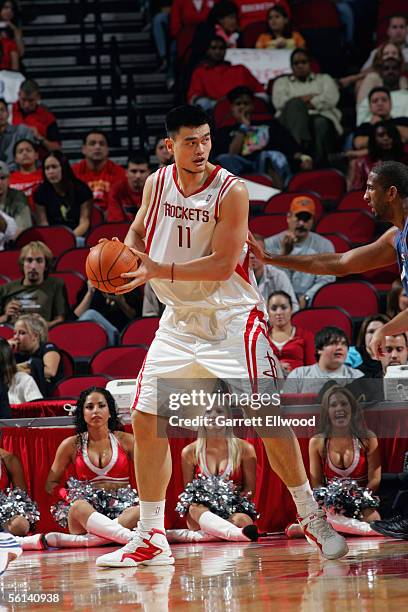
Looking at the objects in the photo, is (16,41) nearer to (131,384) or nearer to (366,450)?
(131,384)

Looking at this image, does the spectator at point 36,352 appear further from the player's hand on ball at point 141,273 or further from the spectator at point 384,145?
the spectator at point 384,145

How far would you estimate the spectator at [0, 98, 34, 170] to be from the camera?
39.2 ft

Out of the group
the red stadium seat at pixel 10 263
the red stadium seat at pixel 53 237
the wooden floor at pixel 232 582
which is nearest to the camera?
the wooden floor at pixel 232 582

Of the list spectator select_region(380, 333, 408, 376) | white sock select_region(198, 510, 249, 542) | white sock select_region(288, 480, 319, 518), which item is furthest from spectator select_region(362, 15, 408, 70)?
white sock select_region(288, 480, 319, 518)

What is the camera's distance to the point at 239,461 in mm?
6875

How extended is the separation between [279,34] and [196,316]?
849cm

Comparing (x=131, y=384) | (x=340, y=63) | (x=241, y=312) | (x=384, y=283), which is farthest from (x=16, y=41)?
(x=241, y=312)

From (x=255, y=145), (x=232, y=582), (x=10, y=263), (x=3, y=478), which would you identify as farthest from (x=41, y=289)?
(x=232, y=582)

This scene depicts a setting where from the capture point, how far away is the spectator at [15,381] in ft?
25.5

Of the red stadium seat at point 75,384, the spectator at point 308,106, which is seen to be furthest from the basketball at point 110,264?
the spectator at point 308,106

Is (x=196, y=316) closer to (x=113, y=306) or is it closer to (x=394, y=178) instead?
(x=394, y=178)

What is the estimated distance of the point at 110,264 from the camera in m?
4.58

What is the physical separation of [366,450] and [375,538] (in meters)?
0.62

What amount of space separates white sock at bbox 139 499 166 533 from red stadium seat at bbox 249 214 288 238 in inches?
205
